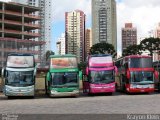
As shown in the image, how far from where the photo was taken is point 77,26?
362 ft

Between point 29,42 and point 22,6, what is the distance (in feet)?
37.3

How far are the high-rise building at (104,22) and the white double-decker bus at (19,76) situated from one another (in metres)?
68.8

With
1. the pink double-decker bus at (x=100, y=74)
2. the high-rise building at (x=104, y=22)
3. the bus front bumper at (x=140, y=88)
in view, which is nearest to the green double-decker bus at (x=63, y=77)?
the pink double-decker bus at (x=100, y=74)

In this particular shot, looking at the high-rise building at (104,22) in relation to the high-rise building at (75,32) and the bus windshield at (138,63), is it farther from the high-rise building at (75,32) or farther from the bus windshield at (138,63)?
the bus windshield at (138,63)

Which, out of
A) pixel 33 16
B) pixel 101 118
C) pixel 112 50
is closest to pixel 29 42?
pixel 33 16

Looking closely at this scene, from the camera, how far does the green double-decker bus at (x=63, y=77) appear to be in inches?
1278

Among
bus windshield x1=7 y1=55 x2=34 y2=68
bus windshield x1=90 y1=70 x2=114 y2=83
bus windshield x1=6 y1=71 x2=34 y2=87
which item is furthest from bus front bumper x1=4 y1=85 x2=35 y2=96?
bus windshield x1=90 y1=70 x2=114 y2=83

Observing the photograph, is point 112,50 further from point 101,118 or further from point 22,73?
point 101,118

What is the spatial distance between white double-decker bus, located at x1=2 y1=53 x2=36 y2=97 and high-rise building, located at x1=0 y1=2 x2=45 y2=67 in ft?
203

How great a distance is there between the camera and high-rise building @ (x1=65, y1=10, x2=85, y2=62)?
105 meters

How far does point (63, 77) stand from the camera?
32719mm

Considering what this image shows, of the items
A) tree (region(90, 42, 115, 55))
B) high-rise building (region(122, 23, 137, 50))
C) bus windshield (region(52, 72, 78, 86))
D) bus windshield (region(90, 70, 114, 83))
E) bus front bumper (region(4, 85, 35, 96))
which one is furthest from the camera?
high-rise building (region(122, 23, 137, 50))

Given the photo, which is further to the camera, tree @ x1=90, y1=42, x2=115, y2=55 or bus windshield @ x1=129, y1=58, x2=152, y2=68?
tree @ x1=90, y1=42, x2=115, y2=55

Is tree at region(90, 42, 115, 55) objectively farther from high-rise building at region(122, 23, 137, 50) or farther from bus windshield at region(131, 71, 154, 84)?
high-rise building at region(122, 23, 137, 50)
